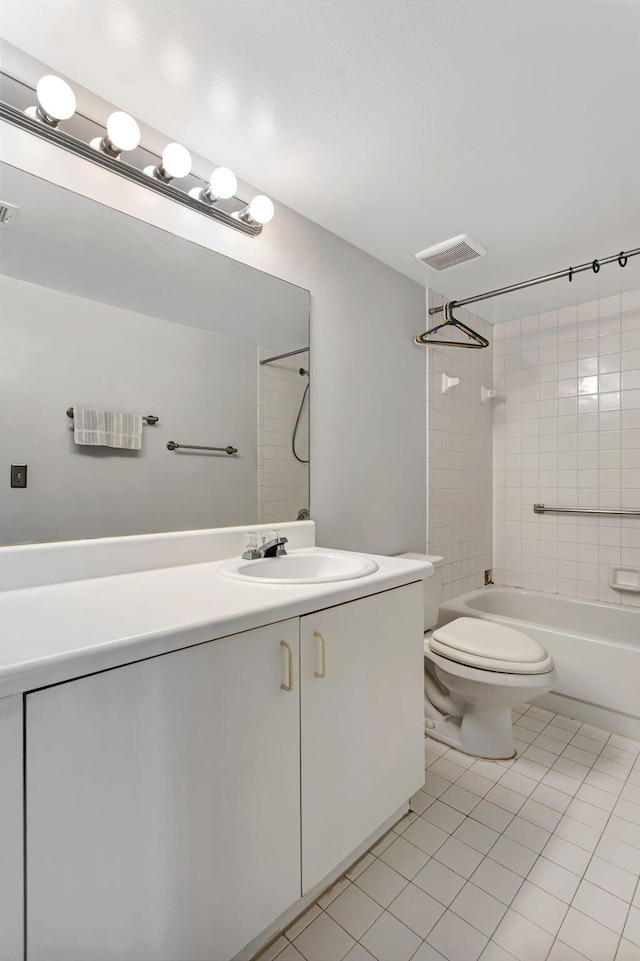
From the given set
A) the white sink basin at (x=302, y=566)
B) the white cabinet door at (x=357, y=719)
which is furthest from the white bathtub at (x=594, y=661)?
the white sink basin at (x=302, y=566)

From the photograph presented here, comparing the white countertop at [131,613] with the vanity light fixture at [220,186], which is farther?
the vanity light fixture at [220,186]

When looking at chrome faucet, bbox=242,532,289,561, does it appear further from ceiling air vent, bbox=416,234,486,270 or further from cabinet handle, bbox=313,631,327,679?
ceiling air vent, bbox=416,234,486,270

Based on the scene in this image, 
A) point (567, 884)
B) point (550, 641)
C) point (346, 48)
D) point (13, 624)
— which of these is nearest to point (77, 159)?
point (346, 48)

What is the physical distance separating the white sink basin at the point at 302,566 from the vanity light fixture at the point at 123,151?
1.14 m

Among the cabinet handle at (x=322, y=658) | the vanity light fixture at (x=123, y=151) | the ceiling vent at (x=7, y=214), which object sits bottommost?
the cabinet handle at (x=322, y=658)

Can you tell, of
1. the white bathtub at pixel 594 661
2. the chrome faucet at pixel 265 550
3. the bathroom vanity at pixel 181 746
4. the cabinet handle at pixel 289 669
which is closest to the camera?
the bathroom vanity at pixel 181 746

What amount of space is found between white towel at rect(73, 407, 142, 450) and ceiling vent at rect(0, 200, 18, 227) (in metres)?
0.47

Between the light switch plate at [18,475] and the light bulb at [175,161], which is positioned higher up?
the light bulb at [175,161]

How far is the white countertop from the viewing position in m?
0.68

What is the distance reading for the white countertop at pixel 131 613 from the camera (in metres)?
0.68

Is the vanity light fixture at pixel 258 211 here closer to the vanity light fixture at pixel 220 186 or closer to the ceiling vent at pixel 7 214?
the vanity light fixture at pixel 220 186

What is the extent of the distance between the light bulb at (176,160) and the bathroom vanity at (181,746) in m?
1.07

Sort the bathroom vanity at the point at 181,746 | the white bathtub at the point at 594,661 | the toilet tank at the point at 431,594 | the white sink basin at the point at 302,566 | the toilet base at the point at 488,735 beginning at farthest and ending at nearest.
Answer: the toilet tank at the point at 431,594 → the white bathtub at the point at 594,661 → the toilet base at the point at 488,735 → the white sink basin at the point at 302,566 → the bathroom vanity at the point at 181,746

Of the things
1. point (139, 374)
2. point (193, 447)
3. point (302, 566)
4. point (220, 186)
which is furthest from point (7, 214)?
point (302, 566)
